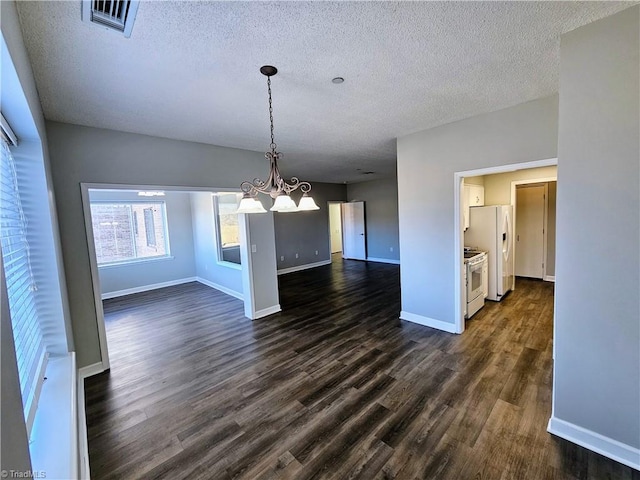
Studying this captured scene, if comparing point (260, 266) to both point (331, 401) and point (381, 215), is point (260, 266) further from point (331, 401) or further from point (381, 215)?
point (381, 215)

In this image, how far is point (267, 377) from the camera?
283cm

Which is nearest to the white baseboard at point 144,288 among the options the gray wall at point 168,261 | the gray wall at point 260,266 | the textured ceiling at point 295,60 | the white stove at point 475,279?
the gray wall at point 168,261

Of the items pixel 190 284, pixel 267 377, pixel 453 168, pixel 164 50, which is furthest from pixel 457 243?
pixel 190 284

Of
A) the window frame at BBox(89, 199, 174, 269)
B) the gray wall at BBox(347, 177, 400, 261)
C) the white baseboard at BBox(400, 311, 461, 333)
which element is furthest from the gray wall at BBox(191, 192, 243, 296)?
the gray wall at BBox(347, 177, 400, 261)

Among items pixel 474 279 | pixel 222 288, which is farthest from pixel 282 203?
pixel 222 288

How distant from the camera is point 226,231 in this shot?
237 inches

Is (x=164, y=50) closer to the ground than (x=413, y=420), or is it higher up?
higher up

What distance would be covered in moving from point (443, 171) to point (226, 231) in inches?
173

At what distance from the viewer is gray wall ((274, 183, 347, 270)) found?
26.5ft

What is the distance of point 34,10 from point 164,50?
572mm

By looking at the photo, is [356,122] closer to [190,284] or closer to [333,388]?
[333,388]

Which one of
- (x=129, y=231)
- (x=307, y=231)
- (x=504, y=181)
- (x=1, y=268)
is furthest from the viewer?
(x=307, y=231)

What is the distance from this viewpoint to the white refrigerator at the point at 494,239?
4.70 m

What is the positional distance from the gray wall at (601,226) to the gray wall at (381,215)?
6.59 m
